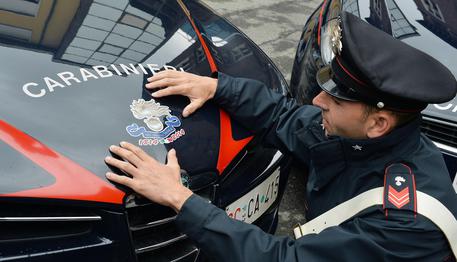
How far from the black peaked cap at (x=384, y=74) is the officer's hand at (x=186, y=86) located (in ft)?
1.66

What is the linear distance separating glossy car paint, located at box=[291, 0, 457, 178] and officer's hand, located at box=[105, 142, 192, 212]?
1358 millimetres

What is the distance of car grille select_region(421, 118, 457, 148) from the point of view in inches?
100

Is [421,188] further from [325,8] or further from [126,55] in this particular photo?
[325,8]

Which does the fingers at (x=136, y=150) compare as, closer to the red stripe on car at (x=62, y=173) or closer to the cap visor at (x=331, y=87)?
the red stripe on car at (x=62, y=173)

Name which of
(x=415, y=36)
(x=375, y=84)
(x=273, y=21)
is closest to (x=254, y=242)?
(x=375, y=84)

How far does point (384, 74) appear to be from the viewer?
1576mm

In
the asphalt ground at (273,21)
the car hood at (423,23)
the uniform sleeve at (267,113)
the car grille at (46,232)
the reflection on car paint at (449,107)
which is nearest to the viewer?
the car grille at (46,232)

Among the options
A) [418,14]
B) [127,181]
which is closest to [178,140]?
[127,181]

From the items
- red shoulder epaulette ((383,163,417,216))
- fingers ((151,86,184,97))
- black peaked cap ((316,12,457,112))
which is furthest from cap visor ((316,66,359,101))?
fingers ((151,86,184,97))

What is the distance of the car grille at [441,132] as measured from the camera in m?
2.54

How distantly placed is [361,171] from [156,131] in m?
0.66

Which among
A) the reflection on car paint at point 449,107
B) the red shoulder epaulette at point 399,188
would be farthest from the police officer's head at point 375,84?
the reflection on car paint at point 449,107

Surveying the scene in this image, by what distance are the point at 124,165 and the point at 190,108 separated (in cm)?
Answer: 41

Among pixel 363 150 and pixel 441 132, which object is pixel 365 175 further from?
pixel 441 132
